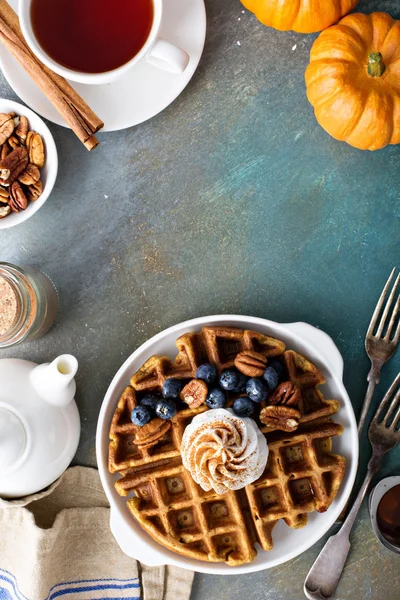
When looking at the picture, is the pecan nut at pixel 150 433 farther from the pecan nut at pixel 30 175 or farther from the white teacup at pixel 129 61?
the white teacup at pixel 129 61

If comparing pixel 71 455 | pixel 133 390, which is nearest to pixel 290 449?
pixel 133 390

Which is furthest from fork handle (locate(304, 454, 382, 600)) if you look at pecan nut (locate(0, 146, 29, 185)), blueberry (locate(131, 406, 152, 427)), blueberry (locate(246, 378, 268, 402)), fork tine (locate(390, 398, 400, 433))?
pecan nut (locate(0, 146, 29, 185))

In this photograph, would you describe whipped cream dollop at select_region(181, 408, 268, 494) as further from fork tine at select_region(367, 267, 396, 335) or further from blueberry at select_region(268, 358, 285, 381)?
fork tine at select_region(367, 267, 396, 335)

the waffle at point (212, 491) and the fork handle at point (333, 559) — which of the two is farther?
the fork handle at point (333, 559)

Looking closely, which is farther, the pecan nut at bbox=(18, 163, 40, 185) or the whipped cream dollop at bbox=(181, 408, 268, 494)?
the pecan nut at bbox=(18, 163, 40, 185)

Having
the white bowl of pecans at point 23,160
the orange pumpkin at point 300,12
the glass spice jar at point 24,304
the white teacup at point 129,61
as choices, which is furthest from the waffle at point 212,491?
the orange pumpkin at point 300,12

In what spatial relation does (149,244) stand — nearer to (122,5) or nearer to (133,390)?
(133,390)
